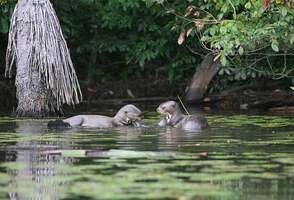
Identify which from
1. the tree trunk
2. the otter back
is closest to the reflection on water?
the otter back

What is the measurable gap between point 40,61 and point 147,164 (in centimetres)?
749

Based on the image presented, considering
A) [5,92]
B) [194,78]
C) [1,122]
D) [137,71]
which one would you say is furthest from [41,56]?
[137,71]

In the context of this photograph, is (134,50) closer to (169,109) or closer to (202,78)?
(202,78)

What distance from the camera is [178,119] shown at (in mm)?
13141

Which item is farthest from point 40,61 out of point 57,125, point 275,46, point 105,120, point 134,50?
point 134,50

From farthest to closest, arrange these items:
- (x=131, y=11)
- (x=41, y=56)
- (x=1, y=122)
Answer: (x=131, y=11) < (x=41, y=56) < (x=1, y=122)

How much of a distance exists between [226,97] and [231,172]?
11.7 metres

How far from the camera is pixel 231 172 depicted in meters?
7.01

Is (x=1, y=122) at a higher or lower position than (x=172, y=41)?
lower

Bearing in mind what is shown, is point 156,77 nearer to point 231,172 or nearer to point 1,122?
point 1,122

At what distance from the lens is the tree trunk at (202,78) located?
18625mm

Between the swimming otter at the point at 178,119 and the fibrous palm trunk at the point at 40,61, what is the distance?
A: 5.61 ft

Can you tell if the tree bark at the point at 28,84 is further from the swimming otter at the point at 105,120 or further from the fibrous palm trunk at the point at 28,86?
the swimming otter at the point at 105,120

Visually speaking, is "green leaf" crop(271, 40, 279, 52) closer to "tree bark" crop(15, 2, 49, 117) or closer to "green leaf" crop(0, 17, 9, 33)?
"tree bark" crop(15, 2, 49, 117)
